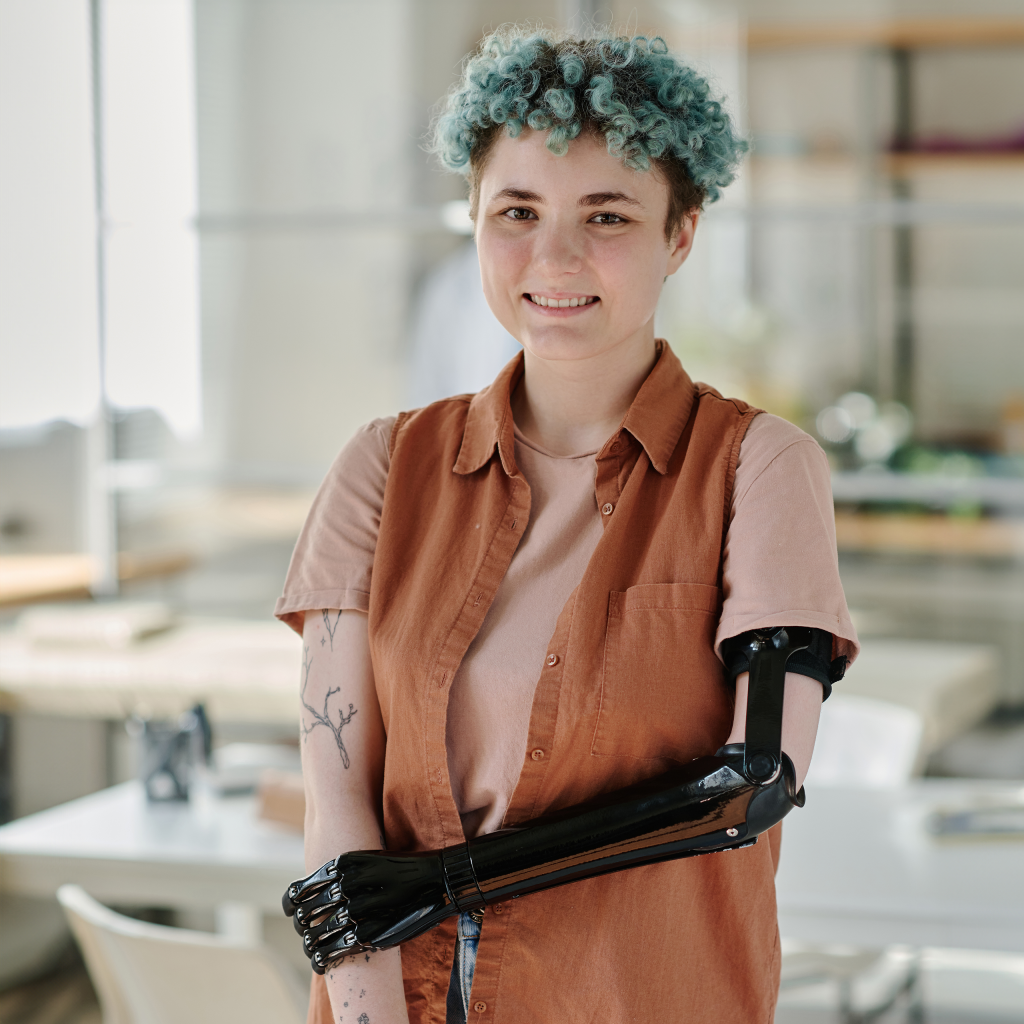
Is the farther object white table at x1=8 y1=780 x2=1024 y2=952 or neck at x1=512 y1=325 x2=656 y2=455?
white table at x1=8 y1=780 x2=1024 y2=952

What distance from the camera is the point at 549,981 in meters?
1.10

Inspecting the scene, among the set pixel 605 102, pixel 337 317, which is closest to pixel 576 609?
pixel 605 102

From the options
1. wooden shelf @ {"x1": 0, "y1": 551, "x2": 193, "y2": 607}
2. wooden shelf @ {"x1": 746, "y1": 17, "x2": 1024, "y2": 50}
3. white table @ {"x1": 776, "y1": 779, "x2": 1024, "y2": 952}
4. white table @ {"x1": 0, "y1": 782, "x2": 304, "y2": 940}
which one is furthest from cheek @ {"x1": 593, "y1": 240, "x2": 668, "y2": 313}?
wooden shelf @ {"x1": 0, "y1": 551, "x2": 193, "y2": 607}

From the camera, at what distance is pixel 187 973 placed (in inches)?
69.2

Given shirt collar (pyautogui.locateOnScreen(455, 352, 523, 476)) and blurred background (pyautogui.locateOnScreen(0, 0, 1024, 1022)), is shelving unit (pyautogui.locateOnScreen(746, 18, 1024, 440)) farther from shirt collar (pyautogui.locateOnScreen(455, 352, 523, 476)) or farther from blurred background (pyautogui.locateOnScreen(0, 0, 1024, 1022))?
shirt collar (pyautogui.locateOnScreen(455, 352, 523, 476))

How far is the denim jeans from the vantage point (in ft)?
3.70

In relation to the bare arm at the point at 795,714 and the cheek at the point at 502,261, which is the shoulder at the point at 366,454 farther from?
the bare arm at the point at 795,714

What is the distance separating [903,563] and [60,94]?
278 centimetres

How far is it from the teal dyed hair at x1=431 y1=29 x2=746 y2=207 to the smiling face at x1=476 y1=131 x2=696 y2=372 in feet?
0.06

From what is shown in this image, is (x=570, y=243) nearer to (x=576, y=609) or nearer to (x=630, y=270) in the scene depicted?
(x=630, y=270)

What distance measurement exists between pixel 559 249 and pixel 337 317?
2.82 m

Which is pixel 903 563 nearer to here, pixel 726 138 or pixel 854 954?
pixel 854 954

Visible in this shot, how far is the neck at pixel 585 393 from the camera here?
3.94 ft

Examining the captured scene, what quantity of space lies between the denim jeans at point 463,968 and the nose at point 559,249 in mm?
590
